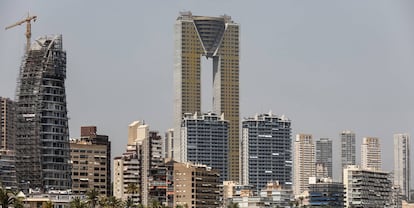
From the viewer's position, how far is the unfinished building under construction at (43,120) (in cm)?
15500

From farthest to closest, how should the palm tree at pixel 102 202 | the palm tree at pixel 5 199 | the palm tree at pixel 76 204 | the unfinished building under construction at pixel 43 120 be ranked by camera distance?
the palm tree at pixel 102 202, the unfinished building under construction at pixel 43 120, the palm tree at pixel 76 204, the palm tree at pixel 5 199

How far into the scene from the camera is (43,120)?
155625 mm

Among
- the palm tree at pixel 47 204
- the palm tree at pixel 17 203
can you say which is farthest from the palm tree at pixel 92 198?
the palm tree at pixel 17 203

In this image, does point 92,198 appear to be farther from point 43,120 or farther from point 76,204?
point 76,204

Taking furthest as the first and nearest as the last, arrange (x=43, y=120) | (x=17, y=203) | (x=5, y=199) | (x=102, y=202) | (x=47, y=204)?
(x=102, y=202) → (x=43, y=120) → (x=47, y=204) → (x=17, y=203) → (x=5, y=199)

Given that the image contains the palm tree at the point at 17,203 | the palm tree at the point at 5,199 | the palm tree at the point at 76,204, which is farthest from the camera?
the palm tree at the point at 76,204

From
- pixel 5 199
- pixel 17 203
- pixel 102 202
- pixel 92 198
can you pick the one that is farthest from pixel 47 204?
pixel 102 202

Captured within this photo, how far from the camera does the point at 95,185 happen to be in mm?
198875

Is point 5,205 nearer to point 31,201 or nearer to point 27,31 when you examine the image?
point 31,201

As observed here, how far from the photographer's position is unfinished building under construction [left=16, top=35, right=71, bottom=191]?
6102 inches

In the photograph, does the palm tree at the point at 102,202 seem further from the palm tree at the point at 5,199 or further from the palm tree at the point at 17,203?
the palm tree at the point at 17,203

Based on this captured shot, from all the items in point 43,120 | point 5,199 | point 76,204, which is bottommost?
point 76,204

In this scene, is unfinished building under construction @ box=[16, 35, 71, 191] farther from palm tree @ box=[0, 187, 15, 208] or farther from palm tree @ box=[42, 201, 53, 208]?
palm tree @ box=[0, 187, 15, 208]

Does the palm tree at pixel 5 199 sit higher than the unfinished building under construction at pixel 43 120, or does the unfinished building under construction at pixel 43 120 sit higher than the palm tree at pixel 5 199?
the unfinished building under construction at pixel 43 120
